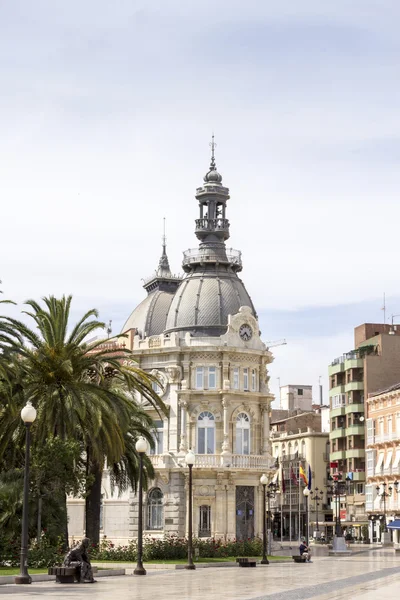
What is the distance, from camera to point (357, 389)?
115m

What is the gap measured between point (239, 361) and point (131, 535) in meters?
14.3

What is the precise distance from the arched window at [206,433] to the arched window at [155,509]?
14.2ft

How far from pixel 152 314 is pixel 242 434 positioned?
46.3 feet

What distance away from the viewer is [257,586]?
102 feet

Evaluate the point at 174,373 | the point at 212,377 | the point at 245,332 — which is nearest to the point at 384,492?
the point at 245,332

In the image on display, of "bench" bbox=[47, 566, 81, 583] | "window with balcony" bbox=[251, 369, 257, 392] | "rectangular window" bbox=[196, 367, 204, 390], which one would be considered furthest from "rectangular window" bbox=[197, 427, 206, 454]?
"bench" bbox=[47, 566, 81, 583]

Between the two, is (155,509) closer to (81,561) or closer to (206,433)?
(206,433)

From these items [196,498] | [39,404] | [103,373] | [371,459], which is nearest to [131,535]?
[196,498]

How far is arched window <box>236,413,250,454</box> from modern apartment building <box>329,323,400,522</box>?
121ft

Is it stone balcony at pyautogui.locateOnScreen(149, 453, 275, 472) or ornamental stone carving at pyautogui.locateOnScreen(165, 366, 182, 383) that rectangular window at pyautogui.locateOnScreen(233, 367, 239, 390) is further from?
stone balcony at pyautogui.locateOnScreen(149, 453, 275, 472)

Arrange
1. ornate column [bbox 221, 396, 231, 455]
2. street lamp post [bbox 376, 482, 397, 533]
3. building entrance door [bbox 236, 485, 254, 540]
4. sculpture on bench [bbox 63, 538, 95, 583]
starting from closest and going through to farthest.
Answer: sculpture on bench [bbox 63, 538, 95, 583] → ornate column [bbox 221, 396, 231, 455] → building entrance door [bbox 236, 485, 254, 540] → street lamp post [bbox 376, 482, 397, 533]

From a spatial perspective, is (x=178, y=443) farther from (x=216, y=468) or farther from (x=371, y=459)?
(x=371, y=459)

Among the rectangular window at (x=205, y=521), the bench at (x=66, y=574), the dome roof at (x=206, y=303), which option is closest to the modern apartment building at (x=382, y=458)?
the dome roof at (x=206, y=303)

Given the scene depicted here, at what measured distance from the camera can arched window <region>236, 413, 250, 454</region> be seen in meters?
76.2
